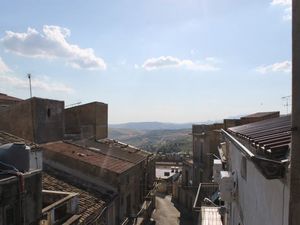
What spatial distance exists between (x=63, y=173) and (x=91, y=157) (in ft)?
7.53

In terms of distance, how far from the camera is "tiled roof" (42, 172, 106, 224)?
14.6 metres

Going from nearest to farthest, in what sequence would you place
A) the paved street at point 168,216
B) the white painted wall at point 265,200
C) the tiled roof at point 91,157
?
the white painted wall at point 265,200 → the tiled roof at point 91,157 → the paved street at point 168,216

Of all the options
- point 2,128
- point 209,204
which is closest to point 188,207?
point 209,204

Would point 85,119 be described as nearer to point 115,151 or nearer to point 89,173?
point 115,151

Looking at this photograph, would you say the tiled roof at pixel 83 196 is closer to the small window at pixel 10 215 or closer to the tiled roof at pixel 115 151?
the tiled roof at pixel 115 151

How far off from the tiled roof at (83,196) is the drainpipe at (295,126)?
10.9 meters

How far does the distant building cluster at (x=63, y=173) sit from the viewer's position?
7.48 m

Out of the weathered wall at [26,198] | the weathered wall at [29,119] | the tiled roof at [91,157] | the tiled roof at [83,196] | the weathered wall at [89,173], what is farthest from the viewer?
the weathered wall at [29,119]

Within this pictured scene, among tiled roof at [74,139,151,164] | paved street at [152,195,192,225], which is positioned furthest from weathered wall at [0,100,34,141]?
paved street at [152,195,192,225]

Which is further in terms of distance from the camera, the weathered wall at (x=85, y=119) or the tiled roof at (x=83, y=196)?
the weathered wall at (x=85, y=119)

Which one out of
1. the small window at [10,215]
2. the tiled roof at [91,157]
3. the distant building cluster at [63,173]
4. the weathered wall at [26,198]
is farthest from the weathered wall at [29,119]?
the small window at [10,215]

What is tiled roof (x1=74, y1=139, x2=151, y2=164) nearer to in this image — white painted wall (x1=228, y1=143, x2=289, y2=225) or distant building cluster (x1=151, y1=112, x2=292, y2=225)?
distant building cluster (x1=151, y1=112, x2=292, y2=225)

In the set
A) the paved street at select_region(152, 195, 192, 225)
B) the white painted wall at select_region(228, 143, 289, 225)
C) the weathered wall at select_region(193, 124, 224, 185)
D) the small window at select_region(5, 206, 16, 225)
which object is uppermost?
the white painted wall at select_region(228, 143, 289, 225)

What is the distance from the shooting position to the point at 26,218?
742cm
